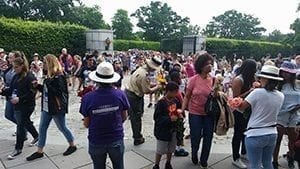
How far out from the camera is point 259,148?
376 centimetres

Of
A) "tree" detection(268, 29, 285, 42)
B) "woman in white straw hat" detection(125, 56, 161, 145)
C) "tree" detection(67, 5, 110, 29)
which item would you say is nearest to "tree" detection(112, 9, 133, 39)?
"tree" detection(67, 5, 110, 29)

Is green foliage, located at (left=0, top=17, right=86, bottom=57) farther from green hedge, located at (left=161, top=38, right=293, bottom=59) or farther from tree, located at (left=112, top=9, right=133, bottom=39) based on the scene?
tree, located at (left=112, top=9, right=133, bottom=39)

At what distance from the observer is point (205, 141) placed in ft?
16.5

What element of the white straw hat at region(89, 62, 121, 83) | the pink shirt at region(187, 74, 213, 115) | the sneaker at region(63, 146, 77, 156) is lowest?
the sneaker at region(63, 146, 77, 156)

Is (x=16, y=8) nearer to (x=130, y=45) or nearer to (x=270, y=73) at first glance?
(x=130, y=45)

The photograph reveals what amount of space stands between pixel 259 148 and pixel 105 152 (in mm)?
1762

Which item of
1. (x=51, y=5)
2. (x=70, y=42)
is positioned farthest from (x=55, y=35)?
(x=51, y=5)

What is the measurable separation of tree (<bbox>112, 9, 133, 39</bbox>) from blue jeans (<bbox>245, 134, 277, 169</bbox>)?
5718 centimetres

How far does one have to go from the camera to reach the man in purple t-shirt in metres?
3.66

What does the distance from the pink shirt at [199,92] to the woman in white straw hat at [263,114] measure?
1.15 meters

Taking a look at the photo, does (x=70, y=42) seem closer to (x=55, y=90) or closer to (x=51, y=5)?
(x=55, y=90)

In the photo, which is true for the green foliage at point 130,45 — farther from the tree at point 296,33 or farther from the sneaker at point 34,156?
the sneaker at point 34,156

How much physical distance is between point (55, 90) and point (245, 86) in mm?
2963

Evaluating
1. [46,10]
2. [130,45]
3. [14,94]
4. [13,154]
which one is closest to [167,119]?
[14,94]
